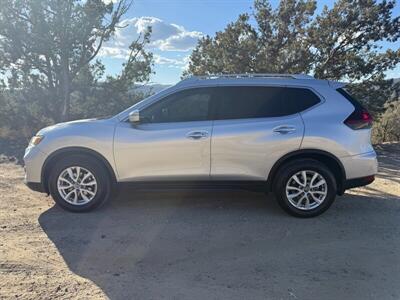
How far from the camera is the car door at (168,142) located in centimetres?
565

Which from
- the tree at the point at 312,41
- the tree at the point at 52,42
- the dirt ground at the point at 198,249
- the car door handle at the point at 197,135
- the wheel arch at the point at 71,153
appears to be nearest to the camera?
the dirt ground at the point at 198,249

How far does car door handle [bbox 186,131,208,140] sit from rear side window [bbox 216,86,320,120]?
30 centimetres

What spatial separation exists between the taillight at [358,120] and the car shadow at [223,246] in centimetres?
117

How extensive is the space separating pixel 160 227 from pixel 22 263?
1625 mm

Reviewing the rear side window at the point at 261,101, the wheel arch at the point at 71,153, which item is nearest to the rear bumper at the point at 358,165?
the rear side window at the point at 261,101

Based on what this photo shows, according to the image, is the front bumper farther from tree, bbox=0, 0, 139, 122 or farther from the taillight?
tree, bbox=0, 0, 139, 122

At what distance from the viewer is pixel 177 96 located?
19.1 feet

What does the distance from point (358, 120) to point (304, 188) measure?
1.09 metres

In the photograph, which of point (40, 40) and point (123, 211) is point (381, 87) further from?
point (123, 211)

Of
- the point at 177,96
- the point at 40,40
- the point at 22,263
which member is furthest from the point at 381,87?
the point at 22,263

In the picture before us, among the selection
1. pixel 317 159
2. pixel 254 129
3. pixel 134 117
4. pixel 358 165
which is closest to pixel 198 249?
pixel 254 129

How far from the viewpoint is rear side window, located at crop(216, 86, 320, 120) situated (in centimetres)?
576

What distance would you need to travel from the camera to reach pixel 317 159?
18.8 ft

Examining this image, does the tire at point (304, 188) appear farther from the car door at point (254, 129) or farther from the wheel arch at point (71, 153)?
the wheel arch at point (71, 153)
